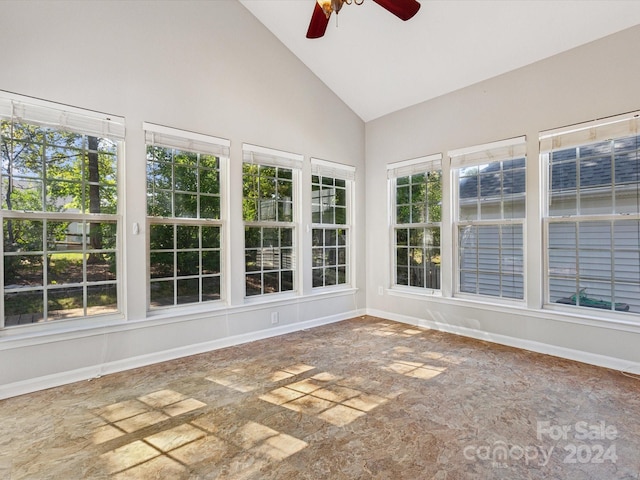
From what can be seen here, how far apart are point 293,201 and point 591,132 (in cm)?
334

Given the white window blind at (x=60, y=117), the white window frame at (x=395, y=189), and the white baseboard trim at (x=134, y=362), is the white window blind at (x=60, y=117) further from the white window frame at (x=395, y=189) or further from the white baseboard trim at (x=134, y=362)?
the white window frame at (x=395, y=189)

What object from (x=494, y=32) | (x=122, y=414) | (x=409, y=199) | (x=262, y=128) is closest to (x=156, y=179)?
(x=262, y=128)

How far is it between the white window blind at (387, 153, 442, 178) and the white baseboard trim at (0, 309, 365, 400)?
2488 mm

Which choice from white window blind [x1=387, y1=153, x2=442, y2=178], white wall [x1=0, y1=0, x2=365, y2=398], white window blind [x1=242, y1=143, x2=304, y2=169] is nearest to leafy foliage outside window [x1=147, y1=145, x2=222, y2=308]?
white wall [x1=0, y1=0, x2=365, y2=398]

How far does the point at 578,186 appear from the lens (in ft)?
11.4

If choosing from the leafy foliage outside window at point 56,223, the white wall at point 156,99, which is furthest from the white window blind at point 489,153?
the leafy foliage outside window at point 56,223

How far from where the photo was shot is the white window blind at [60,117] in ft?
8.80

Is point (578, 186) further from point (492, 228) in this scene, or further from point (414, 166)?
point (414, 166)

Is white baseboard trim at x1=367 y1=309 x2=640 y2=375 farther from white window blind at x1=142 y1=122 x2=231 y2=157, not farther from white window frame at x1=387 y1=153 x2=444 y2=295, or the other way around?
white window blind at x1=142 y1=122 x2=231 y2=157

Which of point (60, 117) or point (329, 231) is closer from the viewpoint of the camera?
point (60, 117)

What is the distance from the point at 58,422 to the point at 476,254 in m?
4.41

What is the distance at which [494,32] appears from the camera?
341 centimetres

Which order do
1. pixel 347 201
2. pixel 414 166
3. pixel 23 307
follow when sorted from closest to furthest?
pixel 23 307
pixel 414 166
pixel 347 201

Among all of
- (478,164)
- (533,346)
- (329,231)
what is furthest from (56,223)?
(533,346)
